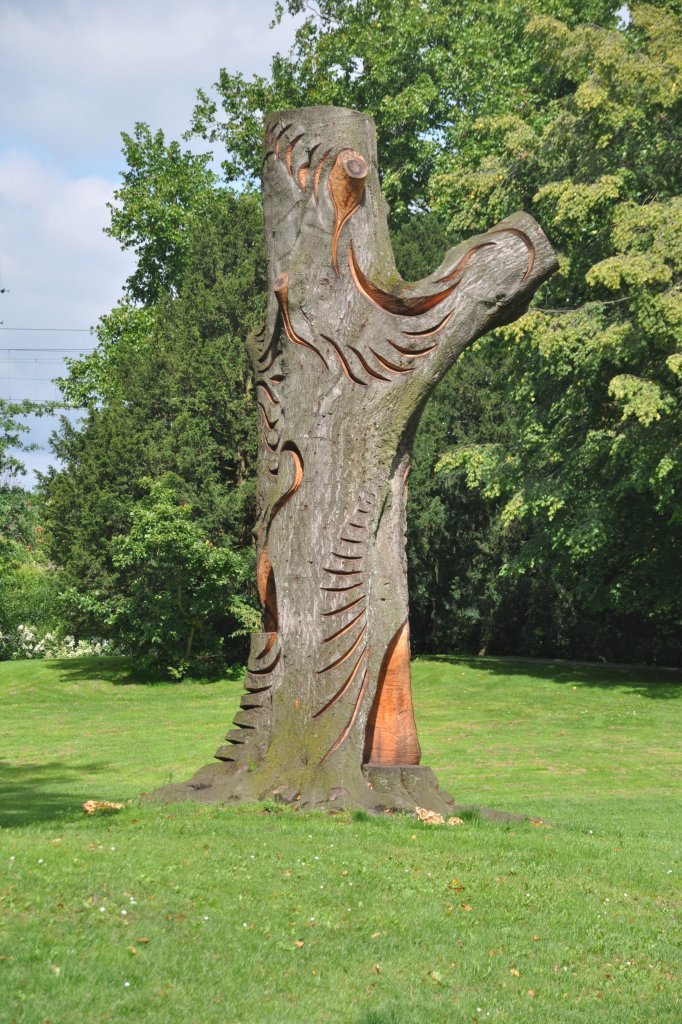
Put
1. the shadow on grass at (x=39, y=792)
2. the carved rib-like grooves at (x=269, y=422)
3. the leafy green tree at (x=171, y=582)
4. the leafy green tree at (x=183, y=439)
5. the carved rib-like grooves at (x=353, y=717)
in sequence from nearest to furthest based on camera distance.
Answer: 1. the carved rib-like grooves at (x=353, y=717)
2. the shadow on grass at (x=39, y=792)
3. the carved rib-like grooves at (x=269, y=422)
4. the leafy green tree at (x=171, y=582)
5. the leafy green tree at (x=183, y=439)

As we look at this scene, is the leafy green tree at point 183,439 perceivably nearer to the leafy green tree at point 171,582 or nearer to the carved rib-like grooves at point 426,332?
the leafy green tree at point 171,582

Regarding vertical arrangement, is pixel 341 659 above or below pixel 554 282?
below

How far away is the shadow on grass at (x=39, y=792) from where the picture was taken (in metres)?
9.88

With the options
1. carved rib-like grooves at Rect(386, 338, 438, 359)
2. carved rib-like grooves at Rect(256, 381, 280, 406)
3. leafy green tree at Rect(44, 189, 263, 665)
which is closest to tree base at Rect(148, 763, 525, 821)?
carved rib-like grooves at Rect(256, 381, 280, 406)

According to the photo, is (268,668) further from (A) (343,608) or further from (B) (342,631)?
(A) (343,608)

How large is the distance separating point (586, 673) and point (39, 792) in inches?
798

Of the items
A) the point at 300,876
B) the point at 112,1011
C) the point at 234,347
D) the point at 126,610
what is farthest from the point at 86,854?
the point at 234,347

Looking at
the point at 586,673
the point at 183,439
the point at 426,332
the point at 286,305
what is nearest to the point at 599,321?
the point at 586,673

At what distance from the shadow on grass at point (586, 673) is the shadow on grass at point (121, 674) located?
6137 millimetres

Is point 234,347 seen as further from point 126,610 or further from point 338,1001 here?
point 338,1001

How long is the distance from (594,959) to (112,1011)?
261cm

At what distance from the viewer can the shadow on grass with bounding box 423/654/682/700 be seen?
2759 cm

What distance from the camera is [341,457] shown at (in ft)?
32.9

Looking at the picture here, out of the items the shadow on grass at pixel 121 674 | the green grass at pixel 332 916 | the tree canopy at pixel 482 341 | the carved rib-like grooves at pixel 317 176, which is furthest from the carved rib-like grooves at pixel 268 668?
the shadow on grass at pixel 121 674
